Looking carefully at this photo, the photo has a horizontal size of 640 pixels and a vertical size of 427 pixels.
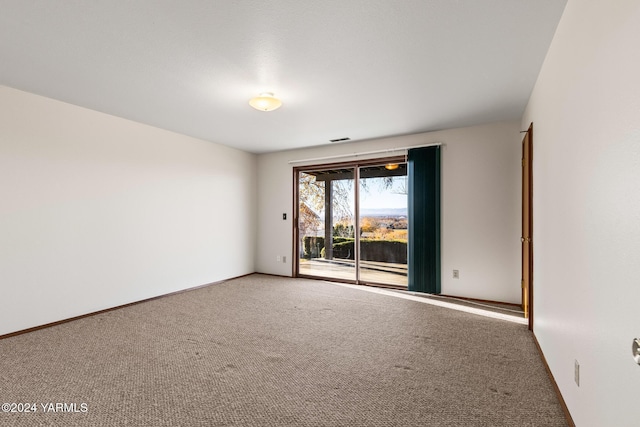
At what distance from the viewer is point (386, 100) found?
3439 millimetres

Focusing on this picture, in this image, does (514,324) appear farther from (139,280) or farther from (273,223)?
(139,280)

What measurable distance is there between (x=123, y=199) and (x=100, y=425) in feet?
10.0

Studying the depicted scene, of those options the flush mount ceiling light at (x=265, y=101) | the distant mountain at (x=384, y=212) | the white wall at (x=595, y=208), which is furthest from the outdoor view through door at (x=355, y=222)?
the white wall at (x=595, y=208)

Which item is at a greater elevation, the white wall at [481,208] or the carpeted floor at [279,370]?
the white wall at [481,208]

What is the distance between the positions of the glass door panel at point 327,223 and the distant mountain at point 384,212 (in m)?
0.24

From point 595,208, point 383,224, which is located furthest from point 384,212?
point 595,208

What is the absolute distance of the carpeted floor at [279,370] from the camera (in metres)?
1.86

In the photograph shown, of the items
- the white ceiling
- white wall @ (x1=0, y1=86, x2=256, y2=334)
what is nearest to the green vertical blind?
the white ceiling

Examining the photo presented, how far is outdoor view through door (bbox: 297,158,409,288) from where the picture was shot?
5.12 meters

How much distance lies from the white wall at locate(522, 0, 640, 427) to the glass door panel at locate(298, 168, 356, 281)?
135 inches

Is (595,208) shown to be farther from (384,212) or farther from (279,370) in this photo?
(384,212)

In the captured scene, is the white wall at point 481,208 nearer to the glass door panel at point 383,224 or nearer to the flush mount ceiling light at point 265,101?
the glass door panel at point 383,224

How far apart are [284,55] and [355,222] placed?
340 centimetres

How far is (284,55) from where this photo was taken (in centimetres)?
246
